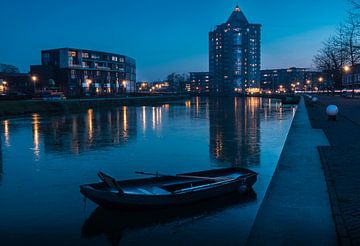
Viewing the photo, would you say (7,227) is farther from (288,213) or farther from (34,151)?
(34,151)

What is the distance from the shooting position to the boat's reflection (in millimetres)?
10922

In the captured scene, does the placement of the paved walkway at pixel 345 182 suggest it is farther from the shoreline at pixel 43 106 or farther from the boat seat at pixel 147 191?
the shoreline at pixel 43 106

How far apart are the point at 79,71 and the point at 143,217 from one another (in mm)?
135586

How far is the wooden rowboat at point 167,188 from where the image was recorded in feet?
36.8

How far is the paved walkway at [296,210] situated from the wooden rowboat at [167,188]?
1.51 meters

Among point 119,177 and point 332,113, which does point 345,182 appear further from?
point 332,113

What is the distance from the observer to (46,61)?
459ft

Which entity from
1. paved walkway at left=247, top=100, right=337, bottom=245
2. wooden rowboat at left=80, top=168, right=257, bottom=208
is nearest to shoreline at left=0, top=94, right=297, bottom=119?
wooden rowboat at left=80, top=168, right=257, bottom=208

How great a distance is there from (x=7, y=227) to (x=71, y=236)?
6.71 feet

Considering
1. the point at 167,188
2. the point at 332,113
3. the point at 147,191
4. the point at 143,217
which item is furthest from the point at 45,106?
the point at 143,217

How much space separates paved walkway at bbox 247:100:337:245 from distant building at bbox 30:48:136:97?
370 ft

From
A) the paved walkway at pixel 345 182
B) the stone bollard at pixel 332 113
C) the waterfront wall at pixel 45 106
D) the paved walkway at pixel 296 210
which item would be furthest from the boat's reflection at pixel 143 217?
the waterfront wall at pixel 45 106

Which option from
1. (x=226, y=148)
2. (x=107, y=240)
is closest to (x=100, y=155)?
(x=226, y=148)

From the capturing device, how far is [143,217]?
11.7 meters
